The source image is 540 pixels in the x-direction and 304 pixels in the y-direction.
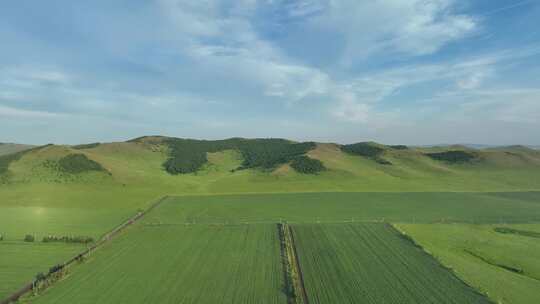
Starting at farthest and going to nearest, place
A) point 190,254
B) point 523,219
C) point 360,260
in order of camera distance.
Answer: point 523,219, point 190,254, point 360,260

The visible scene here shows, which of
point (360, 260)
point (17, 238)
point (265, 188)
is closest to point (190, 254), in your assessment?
point (360, 260)

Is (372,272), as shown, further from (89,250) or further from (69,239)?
(69,239)

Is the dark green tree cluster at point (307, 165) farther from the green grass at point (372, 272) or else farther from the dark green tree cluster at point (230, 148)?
the green grass at point (372, 272)

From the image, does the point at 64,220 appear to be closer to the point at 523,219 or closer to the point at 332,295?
the point at 332,295

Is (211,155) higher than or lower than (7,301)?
higher

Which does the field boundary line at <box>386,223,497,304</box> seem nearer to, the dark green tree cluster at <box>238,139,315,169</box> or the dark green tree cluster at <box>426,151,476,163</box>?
the dark green tree cluster at <box>426,151,476,163</box>

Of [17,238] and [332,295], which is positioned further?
[17,238]
